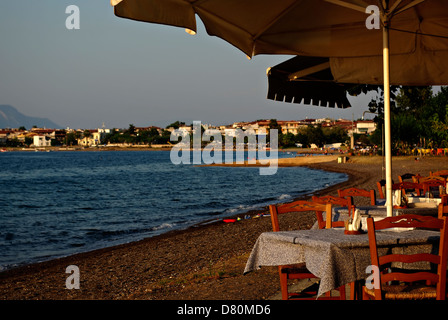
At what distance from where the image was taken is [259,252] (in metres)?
3.85

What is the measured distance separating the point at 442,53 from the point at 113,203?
27.0 m

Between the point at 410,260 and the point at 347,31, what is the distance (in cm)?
302

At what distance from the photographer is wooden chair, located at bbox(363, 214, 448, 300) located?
3.21 m

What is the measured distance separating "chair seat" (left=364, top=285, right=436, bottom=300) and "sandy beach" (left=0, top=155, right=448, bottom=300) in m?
1.95

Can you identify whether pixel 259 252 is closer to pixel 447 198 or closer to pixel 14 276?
pixel 447 198

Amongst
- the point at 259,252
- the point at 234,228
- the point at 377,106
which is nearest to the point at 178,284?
the point at 259,252

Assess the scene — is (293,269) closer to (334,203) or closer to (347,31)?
(334,203)

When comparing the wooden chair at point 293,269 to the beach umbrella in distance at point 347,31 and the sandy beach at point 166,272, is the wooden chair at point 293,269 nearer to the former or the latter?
the beach umbrella in distance at point 347,31

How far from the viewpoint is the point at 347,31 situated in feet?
17.9

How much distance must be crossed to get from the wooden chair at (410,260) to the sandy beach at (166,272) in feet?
6.95

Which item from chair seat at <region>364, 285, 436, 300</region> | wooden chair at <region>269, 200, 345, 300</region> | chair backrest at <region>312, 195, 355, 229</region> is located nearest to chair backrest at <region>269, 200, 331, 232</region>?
wooden chair at <region>269, 200, 345, 300</region>

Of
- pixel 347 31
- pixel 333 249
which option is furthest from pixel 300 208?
pixel 347 31
